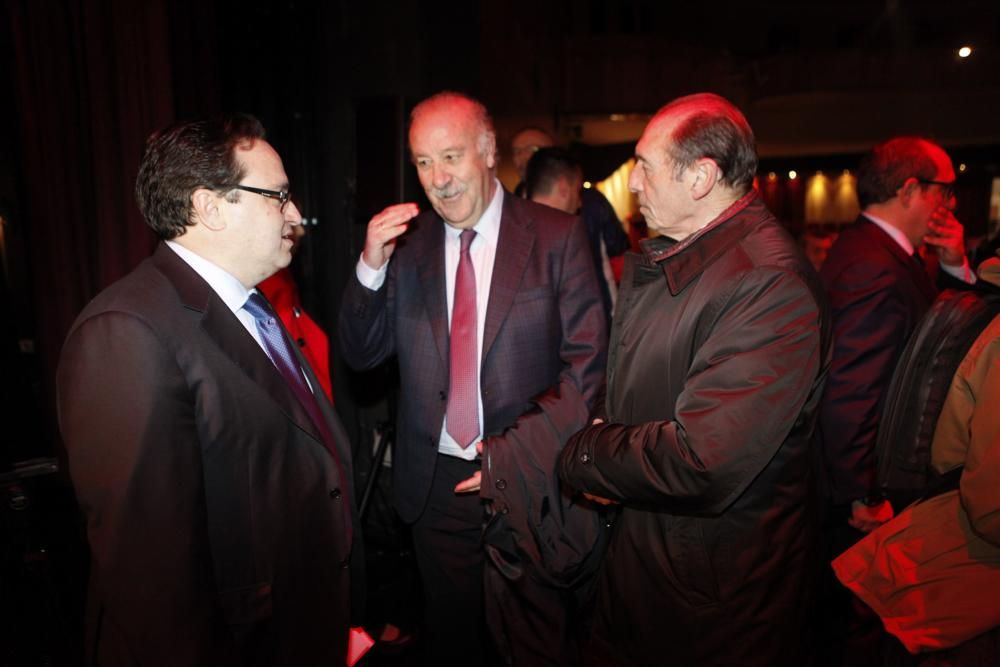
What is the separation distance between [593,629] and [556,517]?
1.04 feet

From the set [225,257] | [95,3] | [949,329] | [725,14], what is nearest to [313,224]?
[95,3]

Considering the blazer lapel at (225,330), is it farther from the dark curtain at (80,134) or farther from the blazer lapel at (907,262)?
the blazer lapel at (907,262)

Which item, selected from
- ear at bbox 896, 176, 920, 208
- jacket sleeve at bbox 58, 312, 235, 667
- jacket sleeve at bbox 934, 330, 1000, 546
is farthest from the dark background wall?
jacket sleeve at bbox 934, 330, 1000, 546

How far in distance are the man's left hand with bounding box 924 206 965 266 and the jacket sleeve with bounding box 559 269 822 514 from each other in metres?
1.48

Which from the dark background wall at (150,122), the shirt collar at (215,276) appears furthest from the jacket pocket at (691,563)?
the dark background wall at (150,122)

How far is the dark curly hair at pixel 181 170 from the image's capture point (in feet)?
4.31

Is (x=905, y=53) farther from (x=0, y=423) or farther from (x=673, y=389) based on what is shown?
(x=0, y=423)

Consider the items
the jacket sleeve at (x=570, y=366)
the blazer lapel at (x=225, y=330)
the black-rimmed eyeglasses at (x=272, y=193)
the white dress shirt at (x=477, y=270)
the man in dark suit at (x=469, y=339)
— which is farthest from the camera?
the white dress shirt at (x=477, y=270)

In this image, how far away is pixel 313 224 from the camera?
12.0 ft

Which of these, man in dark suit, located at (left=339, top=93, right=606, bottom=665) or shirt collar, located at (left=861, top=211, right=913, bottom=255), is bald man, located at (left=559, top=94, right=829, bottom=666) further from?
shirt collar, located at (left=861, top=211, right=913, bottom=255)

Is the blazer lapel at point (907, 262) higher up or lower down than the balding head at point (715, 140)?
lower down

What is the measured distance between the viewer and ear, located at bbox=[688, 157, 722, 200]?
58.6 inches

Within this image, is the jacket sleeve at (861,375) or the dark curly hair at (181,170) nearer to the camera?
the dark curly hair at (181,170)

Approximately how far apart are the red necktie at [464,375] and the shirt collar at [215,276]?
2.55ft
